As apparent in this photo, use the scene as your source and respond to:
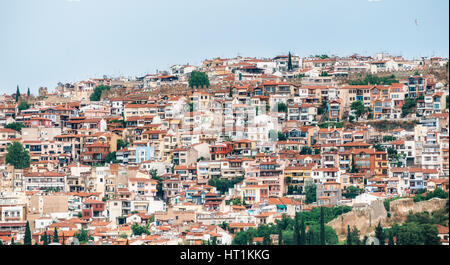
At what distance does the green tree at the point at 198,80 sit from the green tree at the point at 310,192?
5.65 m

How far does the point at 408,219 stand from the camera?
11.3 m

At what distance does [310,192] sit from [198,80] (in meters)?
5.97

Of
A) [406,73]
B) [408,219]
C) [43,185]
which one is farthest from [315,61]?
[408,219]

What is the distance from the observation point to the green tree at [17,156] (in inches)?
618

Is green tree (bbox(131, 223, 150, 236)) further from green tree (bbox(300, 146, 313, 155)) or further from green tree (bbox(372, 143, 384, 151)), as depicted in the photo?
green tree (bbox(372, 143, 384, 151))

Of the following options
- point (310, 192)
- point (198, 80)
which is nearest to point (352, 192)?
point (310, 192)

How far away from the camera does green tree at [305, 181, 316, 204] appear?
1302 centimetres

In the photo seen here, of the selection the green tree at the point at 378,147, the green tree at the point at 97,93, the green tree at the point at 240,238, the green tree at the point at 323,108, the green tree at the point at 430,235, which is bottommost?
the green tree at the point at 240,238

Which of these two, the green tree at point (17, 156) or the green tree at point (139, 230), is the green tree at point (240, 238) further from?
the green tree at point (17, 156)

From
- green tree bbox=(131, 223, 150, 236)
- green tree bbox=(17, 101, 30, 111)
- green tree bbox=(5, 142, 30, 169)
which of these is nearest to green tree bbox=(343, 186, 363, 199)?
green tree bbox=(131, 223, 150, 236)

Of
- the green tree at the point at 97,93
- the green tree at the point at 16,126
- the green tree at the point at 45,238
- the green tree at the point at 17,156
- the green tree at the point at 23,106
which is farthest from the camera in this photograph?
the green tree at the point at 97,93

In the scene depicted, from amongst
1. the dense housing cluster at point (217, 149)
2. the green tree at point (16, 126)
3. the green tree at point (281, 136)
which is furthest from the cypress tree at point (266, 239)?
the green tree at point (16, 126)

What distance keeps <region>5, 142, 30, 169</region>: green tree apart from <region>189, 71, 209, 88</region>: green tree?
386 centimetres
